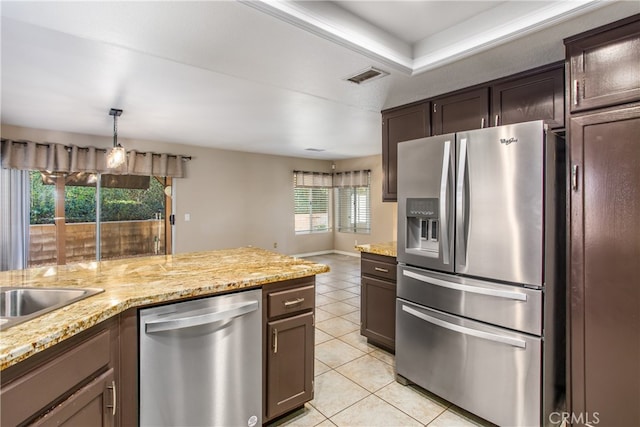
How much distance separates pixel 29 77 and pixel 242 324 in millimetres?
2820

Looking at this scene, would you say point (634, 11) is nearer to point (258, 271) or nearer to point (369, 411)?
point (258, 271)

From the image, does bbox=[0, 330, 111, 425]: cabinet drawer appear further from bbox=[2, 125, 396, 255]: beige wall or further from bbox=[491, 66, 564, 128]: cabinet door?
bbox=[2, 125, 396, 255]: beige wall

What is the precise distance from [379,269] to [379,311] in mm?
388

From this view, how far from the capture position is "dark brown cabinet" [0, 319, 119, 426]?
3.06ft

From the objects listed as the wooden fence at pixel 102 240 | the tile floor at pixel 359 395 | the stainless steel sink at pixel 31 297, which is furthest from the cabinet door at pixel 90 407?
the wooden fence at pixel 102 240

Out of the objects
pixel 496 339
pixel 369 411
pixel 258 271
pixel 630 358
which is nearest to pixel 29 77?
pixel 258 271

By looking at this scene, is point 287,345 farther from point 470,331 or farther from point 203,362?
point 470,331

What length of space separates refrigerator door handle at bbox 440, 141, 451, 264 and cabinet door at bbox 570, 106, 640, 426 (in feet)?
2.09

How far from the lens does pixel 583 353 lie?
1686 millimetres

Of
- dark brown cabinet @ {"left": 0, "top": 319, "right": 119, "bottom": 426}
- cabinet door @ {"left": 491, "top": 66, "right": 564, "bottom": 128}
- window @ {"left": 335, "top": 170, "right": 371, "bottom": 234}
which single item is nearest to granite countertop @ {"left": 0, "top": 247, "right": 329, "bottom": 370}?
dark brown cabinet @ {"left": 0, "top": 319, "right": 119, "bottom": 426}

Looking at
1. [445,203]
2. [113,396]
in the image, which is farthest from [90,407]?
[445,203]

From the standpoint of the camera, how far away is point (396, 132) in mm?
3070

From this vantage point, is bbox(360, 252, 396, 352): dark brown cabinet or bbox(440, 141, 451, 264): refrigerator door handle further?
bbox(360, 252, 396, 352): dark brown cabinet

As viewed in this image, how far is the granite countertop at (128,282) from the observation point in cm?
102
